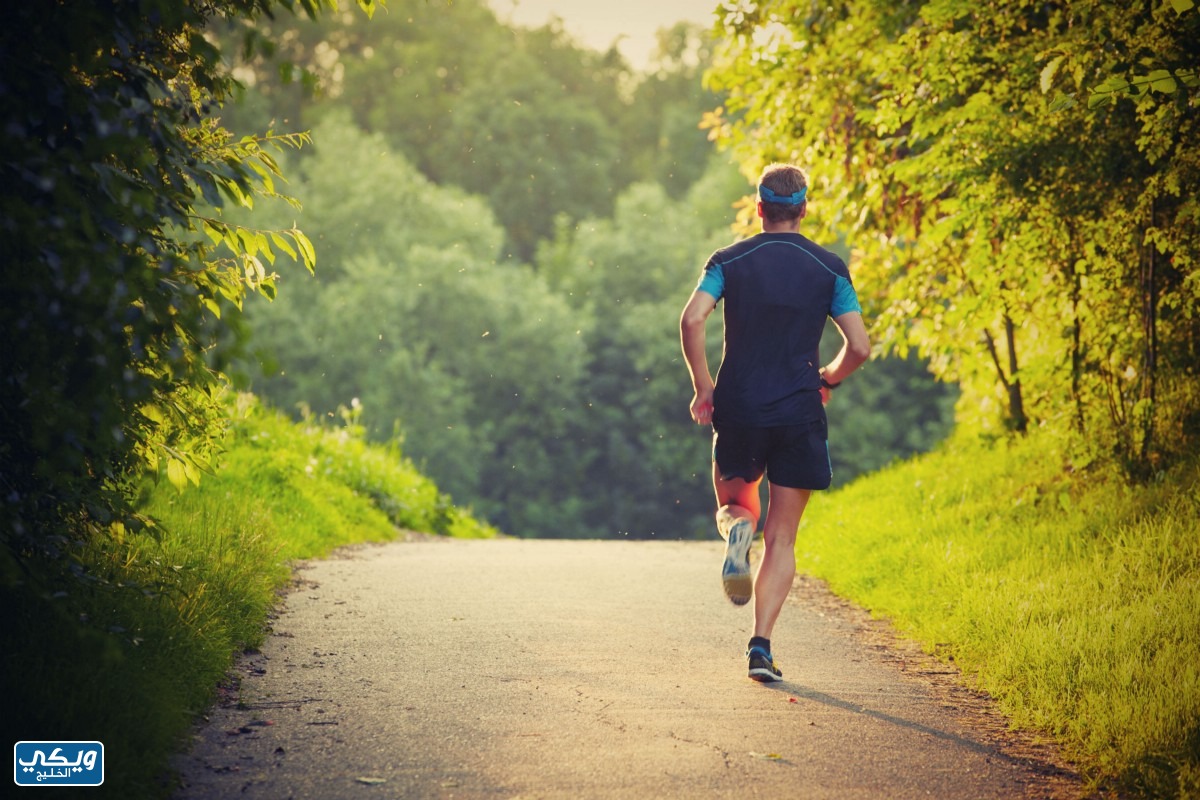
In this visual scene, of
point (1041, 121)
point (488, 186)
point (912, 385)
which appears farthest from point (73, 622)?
point (488, 186)

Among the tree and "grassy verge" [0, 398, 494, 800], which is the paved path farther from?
the tree

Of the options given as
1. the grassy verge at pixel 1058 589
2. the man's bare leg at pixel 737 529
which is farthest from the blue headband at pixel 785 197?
the grassy verge at pixel 1058 589

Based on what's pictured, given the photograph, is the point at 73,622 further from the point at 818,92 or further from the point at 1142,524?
the point at 818,92

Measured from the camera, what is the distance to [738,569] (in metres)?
5.43

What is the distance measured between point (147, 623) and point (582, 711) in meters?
1.88

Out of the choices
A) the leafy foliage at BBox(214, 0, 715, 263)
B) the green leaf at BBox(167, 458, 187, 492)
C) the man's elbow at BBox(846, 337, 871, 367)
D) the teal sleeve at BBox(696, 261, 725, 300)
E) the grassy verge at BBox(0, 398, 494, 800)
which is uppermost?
the leafy foliage at BBox(214, 0, 715, 263)

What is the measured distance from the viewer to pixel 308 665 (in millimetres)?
5707

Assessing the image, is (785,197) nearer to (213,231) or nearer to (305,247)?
(305,247)

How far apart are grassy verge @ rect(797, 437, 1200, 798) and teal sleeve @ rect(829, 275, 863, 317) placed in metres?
1.77

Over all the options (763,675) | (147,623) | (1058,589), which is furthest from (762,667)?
(147,623)

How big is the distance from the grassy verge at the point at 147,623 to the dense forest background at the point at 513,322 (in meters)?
25.3

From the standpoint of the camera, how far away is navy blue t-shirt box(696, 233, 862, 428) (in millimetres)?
5523

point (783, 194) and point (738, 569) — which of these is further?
point (783, 194)

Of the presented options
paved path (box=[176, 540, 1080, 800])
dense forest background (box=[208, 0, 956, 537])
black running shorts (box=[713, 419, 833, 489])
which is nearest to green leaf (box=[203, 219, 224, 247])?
paved path (box=[176, 540, 1080, 800])
